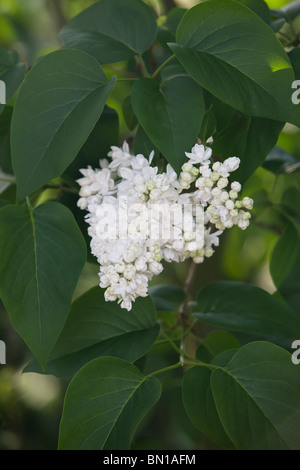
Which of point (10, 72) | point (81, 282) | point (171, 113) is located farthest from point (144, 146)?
point (81, 282)

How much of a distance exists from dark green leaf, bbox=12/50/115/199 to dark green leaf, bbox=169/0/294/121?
0.08 metres

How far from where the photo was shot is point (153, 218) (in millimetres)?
389

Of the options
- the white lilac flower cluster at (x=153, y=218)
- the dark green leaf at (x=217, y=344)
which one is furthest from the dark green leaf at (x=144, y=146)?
the dark green leaf at (x=217, y=344)

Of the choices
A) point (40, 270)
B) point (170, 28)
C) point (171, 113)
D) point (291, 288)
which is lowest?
point (291, 288)

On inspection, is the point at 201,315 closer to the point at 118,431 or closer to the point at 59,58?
the point at 118,431

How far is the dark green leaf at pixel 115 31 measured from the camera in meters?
0.48

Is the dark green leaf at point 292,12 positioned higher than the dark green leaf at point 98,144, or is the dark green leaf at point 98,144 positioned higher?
the dark green leaf at point 292,12

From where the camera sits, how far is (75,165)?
489 mm

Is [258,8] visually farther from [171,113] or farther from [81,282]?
[81,282]

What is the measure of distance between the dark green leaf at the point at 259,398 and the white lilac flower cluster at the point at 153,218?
106 millimetres

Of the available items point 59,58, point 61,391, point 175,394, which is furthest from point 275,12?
point 61,391

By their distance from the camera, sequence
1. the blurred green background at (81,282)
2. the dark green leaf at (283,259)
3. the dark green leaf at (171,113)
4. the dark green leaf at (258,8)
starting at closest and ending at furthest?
1. the dark green leaf at (171,113)
2. the dark green leaf at (258,8)
3. the dark green leaf at (283,259)
4. the blurred green background at (81,282)

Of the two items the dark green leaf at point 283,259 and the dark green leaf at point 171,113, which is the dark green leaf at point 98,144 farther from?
the dark green leaf at point 283,259

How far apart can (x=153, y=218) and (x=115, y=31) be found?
217 mm
